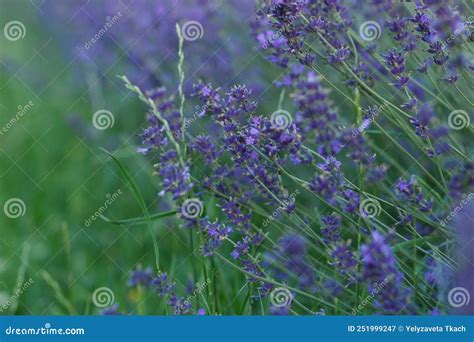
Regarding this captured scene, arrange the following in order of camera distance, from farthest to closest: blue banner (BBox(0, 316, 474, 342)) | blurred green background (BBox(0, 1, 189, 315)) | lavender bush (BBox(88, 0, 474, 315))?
blurred green background (BBox(0, 1, 189, 315)) → blue banner (BBox(0, 316, 474, 342)) → lavender bush (BBox(88, 0, 474, 315))

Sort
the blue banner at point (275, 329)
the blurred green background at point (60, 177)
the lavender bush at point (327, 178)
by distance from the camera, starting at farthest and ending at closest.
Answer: the blurred green background at point (60, 177) < the blue banner at point (275, 329) < the lavender bush at point (327, 178)

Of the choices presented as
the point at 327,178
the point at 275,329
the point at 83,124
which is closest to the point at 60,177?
the point at 83,124

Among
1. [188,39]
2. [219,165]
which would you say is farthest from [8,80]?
[219,165]

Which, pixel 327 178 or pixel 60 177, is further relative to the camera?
pixel 60 177

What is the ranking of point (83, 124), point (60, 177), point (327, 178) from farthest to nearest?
1. point (83, 124)
2. point (60, 177)
3. point (327, 178)

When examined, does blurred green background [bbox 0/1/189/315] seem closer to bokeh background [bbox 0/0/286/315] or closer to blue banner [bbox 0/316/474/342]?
bokeh background [bbox 0/0/286/315]

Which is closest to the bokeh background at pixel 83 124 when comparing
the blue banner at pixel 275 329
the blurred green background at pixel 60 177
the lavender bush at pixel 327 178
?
the blurred green background at pixel 60 177

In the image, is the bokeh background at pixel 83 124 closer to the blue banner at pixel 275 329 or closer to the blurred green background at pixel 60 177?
the blurred green background at pixel 60 177

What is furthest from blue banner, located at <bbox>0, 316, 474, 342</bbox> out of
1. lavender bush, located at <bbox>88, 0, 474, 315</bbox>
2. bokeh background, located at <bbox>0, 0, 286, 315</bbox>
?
bokeh background, located at <bbox>0, 0, 286, 315</bbox>

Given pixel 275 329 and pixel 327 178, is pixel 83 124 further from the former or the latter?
pixel 327 178
